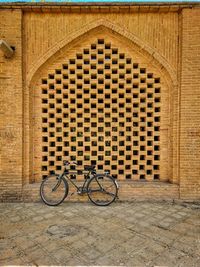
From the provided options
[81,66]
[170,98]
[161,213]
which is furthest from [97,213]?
[81,66]

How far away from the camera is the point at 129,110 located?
4137 millimetres

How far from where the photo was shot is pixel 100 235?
257 cm

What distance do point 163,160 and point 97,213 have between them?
2.07 m

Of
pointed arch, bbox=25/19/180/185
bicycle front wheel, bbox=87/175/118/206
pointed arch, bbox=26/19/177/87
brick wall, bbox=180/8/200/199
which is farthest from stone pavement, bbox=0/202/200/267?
pointed arch, bbox=26/19/177/87

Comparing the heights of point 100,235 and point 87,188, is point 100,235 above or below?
below

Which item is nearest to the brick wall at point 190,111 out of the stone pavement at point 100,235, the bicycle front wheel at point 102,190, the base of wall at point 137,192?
the base of wall at point 137,192

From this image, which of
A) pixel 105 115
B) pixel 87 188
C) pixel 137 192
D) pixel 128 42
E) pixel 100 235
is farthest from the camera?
pixel 105 115

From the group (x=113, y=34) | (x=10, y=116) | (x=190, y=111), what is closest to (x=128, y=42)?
(x=113, y=34)

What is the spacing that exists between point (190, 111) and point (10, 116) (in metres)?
4.35

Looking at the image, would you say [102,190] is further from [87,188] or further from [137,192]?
[137,192]

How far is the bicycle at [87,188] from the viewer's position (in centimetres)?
375

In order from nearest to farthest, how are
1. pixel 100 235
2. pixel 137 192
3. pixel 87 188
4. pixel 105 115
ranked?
pixel 100 235
pixel 87 188
pixel 137 192
pixel 105 115

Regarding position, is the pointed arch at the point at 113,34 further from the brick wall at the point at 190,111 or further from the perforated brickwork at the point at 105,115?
the brick wall at the point at 190,111

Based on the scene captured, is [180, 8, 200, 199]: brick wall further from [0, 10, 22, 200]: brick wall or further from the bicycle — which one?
[0, 10, 22, 200]: brick wall
